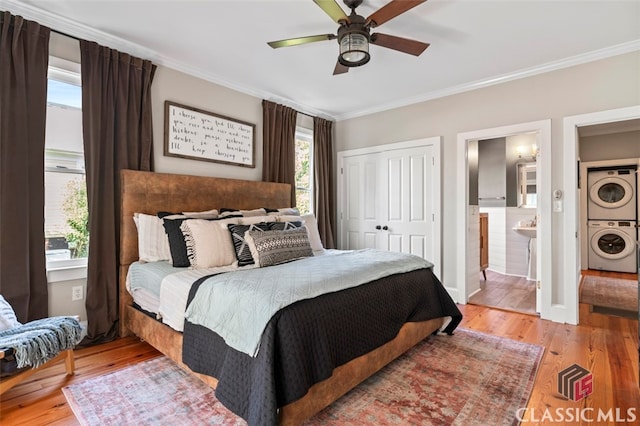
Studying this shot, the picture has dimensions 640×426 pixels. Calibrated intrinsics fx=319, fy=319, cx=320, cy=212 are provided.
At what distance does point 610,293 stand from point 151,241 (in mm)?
5581

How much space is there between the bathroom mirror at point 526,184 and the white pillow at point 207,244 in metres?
5.18

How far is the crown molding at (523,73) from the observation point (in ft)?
9.54

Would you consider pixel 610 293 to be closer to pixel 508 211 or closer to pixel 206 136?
pixel 508 211

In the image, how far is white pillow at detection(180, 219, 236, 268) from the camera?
242 cm

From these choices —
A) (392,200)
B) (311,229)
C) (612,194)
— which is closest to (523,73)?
(392,200)

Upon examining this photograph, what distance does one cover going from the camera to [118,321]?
2.75 m

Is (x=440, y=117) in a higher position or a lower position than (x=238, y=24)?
lower

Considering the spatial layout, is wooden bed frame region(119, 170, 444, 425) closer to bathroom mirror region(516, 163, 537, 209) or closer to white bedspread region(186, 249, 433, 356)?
white bedspread region(186, 249, 433, 356)

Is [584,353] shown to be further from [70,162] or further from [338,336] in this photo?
[70,162]

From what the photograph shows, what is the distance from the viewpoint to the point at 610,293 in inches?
167

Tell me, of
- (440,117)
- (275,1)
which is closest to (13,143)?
(275,1)

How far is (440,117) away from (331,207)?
79.4 inches

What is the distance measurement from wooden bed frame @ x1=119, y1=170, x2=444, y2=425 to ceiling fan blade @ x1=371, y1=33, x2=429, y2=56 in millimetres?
2027

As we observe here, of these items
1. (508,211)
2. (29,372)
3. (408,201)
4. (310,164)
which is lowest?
(29,372)
